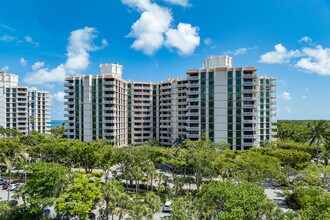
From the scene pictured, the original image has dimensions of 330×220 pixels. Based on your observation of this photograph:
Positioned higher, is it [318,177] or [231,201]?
[231,201]

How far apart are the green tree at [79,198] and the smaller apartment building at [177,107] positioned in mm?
51715

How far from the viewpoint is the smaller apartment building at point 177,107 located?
79688 millimetres

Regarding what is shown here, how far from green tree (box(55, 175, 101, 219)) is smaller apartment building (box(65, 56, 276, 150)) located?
170ft

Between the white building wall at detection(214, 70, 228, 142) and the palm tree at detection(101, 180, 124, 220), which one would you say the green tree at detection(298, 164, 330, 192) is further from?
the white building wall at detection(214, 70, 228, 142)

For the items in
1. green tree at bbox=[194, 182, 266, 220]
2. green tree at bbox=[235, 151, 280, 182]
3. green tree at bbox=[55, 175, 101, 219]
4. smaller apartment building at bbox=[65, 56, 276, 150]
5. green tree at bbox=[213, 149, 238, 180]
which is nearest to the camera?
green tree at bbox=[194, 182, 266, 220]

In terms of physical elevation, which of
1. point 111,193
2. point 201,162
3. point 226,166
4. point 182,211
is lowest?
point 182,211

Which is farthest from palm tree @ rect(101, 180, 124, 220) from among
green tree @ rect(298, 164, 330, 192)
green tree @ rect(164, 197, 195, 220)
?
green tree @ rect(298, 164, 330, 192)

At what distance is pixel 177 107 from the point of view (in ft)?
311

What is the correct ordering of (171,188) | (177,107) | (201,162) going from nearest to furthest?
1. (201,162)
2. (171,188)
3. (177,107)

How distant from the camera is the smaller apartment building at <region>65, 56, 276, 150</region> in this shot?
7969 cm

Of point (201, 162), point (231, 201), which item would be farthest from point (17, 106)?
point (231, 201)

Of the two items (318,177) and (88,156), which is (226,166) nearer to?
(318,177)

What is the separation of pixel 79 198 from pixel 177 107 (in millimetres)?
67835

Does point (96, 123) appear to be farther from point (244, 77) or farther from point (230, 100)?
point (244, 77)
